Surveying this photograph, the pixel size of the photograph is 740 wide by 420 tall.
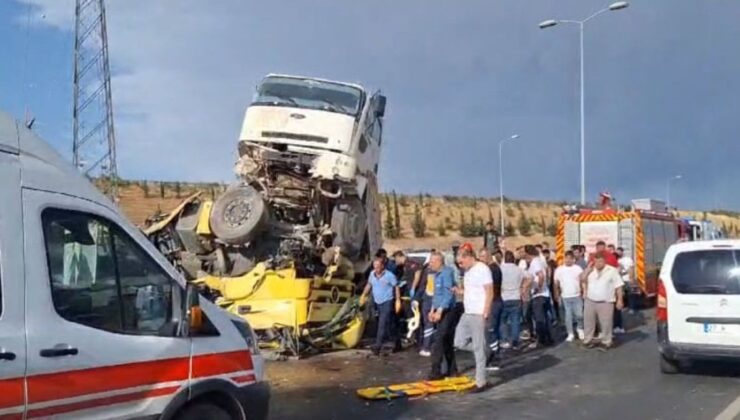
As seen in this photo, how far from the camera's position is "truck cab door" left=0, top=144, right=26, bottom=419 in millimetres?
4883

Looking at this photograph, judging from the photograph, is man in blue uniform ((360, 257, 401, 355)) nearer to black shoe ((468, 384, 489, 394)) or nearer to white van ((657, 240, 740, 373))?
black shoe ((468, 384, 489, 394))

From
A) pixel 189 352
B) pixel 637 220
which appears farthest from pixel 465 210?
pixel 189 352

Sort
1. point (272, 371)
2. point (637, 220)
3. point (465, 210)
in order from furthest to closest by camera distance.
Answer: point (465, 210)
point (637, 220)
point (272, 371)

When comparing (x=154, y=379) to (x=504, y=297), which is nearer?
(x=154, y=379)

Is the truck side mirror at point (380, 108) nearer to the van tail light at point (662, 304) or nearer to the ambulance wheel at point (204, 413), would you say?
the van tail light at point (662, 304)

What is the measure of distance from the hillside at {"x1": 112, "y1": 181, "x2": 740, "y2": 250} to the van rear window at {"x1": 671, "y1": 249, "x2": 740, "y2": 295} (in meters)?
30.6

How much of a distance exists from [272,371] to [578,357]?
16.3ft

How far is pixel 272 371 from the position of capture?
1274 centimetres

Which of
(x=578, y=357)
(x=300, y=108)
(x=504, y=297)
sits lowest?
(x=578, y=357)

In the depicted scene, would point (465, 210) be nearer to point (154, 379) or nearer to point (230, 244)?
point (230, 244)

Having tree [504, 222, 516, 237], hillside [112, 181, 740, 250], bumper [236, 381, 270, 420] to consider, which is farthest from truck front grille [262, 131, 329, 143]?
tree [504, 222, 516, 237]

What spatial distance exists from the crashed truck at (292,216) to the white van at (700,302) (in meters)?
5.07

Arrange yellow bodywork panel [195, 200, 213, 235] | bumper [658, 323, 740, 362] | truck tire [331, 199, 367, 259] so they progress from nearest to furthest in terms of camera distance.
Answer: bumper [658, 323, 740, 362], yellow bodywork panel [195, 200, 213, 235], truck tire [331, 199, 367, 259]

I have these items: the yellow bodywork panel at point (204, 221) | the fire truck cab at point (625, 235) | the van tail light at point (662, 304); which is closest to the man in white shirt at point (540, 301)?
the van tail light at point (662, 304)
